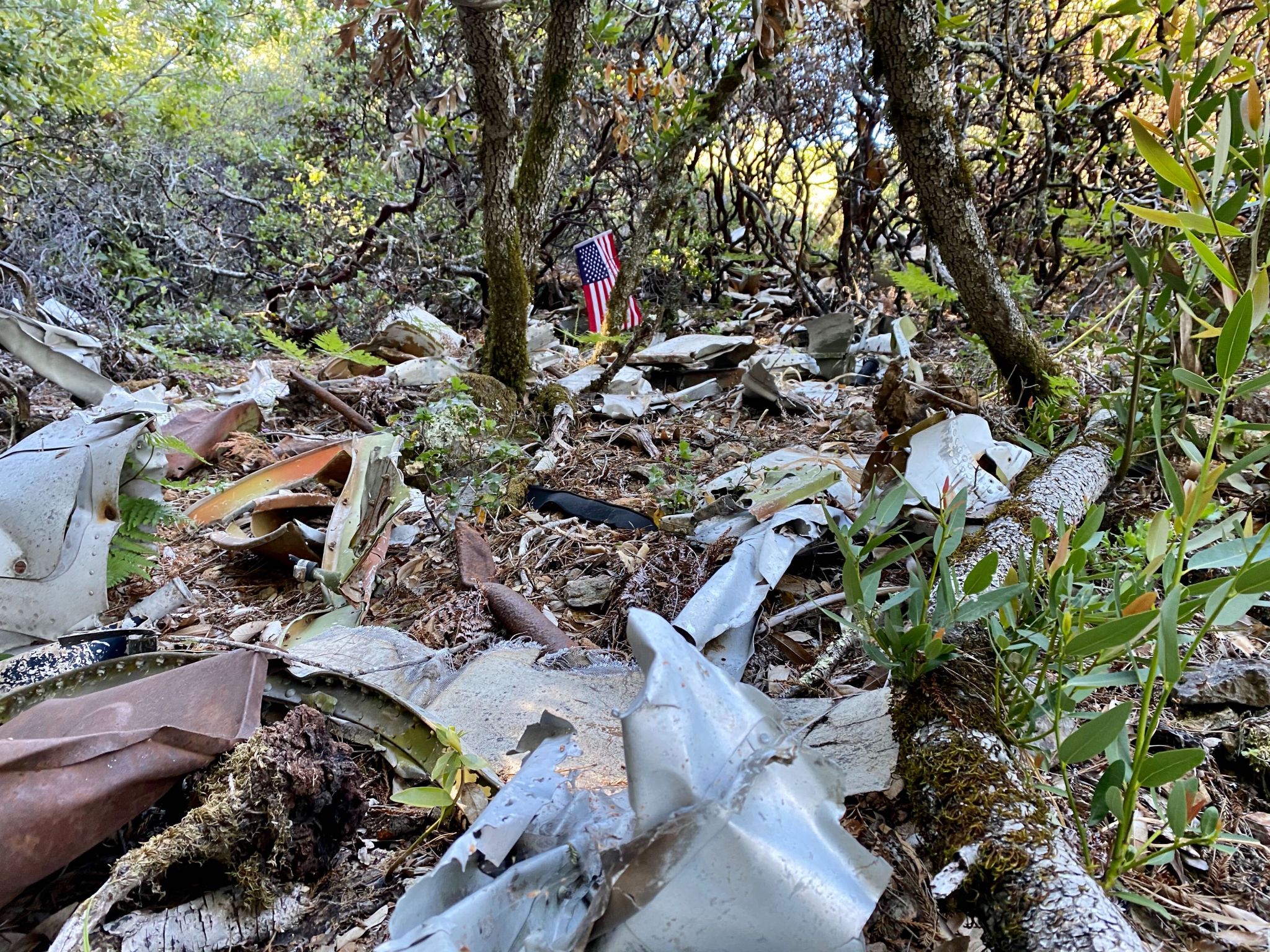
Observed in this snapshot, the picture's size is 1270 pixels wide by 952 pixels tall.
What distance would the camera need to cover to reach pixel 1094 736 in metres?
0.91

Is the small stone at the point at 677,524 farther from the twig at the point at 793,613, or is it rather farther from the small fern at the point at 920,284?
the small fern at the point at 920,284

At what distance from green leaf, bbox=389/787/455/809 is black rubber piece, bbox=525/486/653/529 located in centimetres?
156

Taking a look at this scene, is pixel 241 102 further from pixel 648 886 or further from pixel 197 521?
pixel 648 886

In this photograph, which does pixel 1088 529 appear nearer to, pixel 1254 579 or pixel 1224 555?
pixel 1224 555

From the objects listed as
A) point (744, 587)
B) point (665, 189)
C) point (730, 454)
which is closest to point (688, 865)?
point (744, 587)

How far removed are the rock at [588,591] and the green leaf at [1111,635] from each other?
146 centimetres

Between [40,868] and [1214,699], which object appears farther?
[1214,699]

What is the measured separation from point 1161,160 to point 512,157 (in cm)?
362

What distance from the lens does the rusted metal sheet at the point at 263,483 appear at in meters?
2.83

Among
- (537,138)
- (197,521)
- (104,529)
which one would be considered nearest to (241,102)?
(537,138)

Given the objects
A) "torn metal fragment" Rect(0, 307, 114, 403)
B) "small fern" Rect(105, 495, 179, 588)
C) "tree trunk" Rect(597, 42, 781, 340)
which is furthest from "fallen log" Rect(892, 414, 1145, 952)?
"torn metal fragment" Rect(0, 307, 114, 403)

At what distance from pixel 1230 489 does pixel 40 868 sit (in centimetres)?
334

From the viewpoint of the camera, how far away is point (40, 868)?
3.24 ft

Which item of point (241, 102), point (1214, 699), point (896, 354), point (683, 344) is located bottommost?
point (1214, 699)
